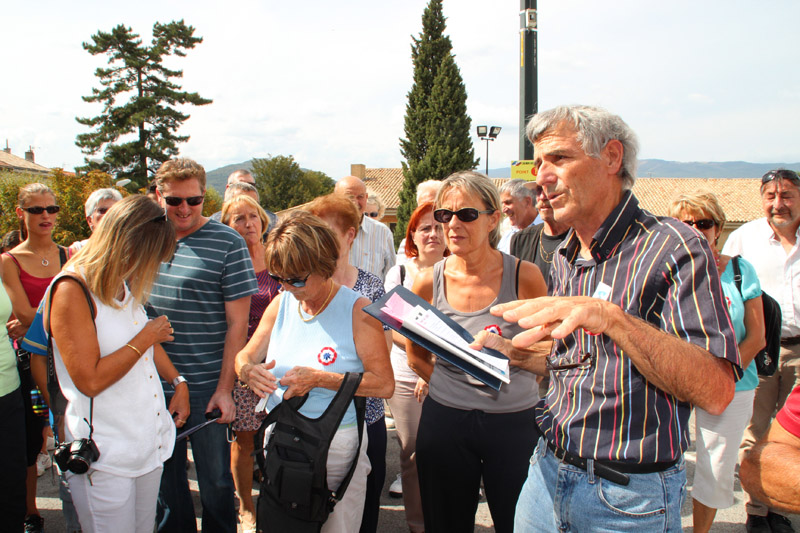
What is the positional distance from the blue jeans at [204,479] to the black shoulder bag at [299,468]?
2.68 feet

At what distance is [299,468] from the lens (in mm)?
2039

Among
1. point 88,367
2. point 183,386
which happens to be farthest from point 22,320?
point 88,367

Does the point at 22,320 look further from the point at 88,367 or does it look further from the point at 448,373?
the point at 448,373

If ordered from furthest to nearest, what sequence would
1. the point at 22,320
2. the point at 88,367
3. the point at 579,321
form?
the point at 22,320, the point at 88,367, the point at 579,321

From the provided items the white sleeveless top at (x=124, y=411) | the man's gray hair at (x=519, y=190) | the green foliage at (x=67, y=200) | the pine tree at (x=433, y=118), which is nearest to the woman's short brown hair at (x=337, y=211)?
the white sleeveless top at (x=124, y=411)

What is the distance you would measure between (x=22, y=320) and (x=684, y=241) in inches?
168

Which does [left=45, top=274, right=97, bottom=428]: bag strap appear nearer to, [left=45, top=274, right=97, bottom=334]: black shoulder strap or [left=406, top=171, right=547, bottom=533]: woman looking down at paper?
[left=45, top=274, right=97, bottom=334]: black shoulder strap

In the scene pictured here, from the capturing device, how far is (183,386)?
2652mm

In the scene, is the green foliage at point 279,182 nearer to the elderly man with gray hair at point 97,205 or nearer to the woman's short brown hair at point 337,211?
the elderly man with gray hair at point 97,205

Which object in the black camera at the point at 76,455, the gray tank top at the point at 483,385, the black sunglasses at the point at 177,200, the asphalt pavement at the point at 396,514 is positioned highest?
the black sunglasses at the point at 177,200

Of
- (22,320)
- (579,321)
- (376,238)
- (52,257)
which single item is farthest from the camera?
(376,238)

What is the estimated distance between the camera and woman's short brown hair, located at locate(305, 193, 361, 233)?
126 inches

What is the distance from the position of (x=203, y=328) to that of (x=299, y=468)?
1.16m

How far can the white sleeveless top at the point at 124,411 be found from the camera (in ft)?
6.94
